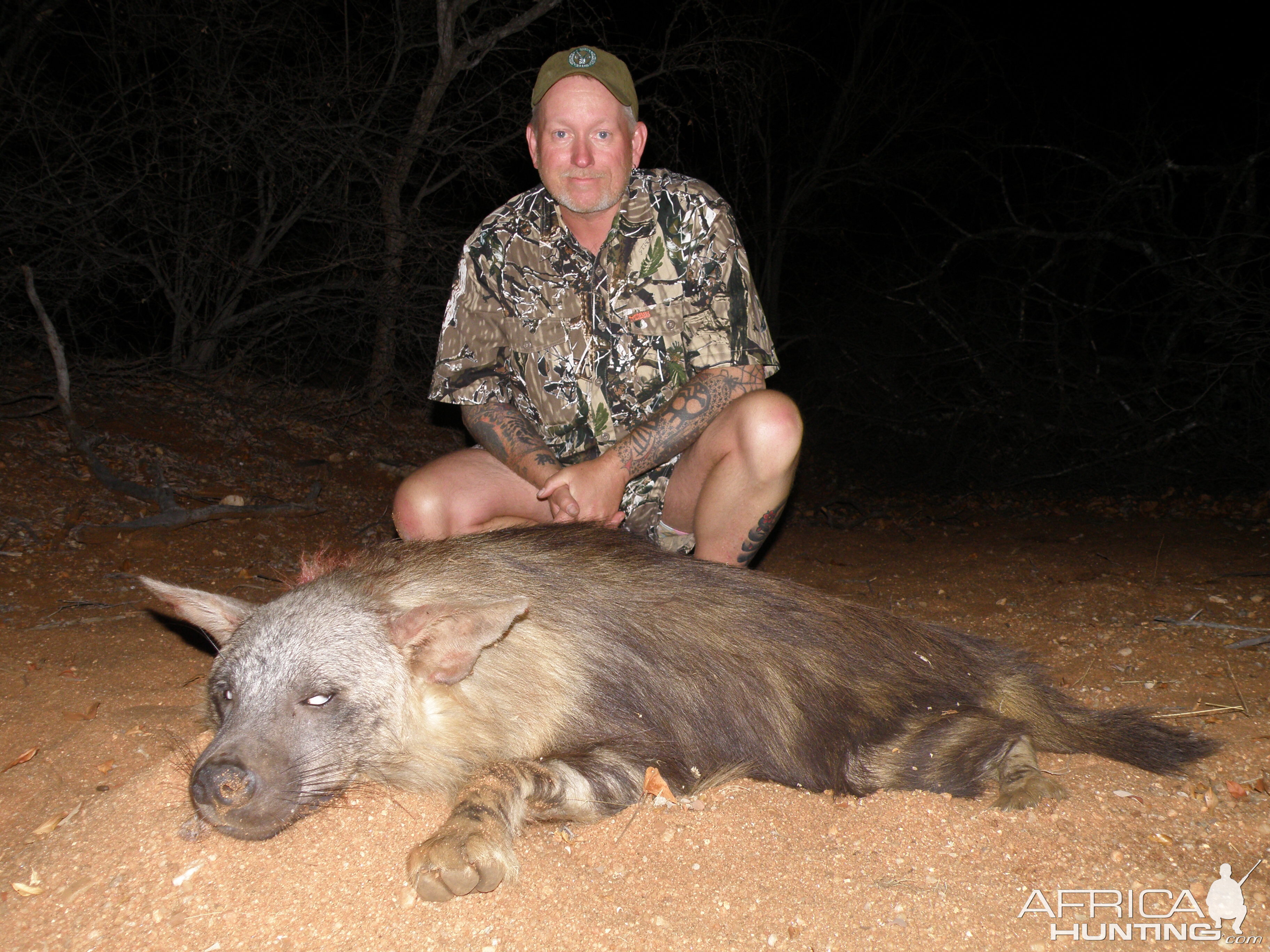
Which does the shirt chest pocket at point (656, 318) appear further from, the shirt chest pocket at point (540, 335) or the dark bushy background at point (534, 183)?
the dark bushy background at point (534, 183)

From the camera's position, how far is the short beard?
3.00 meters

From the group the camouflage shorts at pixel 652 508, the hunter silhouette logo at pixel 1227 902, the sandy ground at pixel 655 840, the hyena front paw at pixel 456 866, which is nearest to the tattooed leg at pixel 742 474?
the camouflage shorts at pixel 652 508

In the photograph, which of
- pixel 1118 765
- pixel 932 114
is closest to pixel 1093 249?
pixel 932 114

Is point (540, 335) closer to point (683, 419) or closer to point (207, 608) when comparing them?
point (683, 419)

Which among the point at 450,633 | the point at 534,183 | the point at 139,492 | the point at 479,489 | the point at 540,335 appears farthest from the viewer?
the point at 534,183

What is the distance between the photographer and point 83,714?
8.07 feet

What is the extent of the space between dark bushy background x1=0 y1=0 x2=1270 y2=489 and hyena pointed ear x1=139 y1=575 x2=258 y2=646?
4064mm

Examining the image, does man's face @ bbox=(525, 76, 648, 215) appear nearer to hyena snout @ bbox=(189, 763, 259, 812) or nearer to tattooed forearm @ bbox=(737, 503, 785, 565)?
tattooed forearm @ bbox=(737, 503, 785, 565)

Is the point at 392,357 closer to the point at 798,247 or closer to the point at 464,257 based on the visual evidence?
the point at 464,257

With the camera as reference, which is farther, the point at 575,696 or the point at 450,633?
the point at 575,696

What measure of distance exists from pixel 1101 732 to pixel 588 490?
1512 mm

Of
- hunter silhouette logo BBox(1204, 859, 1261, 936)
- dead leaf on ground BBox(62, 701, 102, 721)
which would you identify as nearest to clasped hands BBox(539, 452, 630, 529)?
dead leaf on ground BBox(62, 701, 102, 721)

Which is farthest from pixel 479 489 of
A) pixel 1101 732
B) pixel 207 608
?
pixel 1101 732

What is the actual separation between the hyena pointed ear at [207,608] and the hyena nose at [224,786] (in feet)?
1.37
